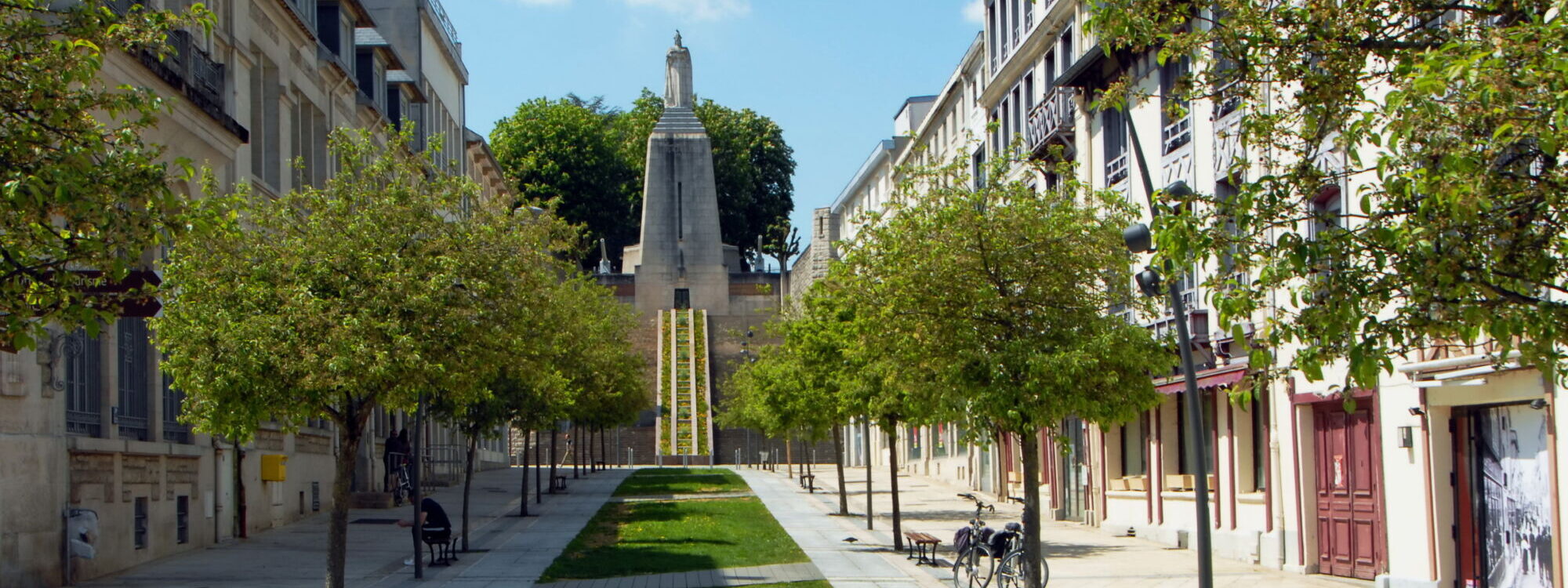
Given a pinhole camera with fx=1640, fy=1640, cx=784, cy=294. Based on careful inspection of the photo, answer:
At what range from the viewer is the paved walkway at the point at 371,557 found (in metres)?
21.0

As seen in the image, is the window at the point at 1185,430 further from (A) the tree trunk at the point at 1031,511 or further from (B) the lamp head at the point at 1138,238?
(B) the lamp head at the point at 1138,238

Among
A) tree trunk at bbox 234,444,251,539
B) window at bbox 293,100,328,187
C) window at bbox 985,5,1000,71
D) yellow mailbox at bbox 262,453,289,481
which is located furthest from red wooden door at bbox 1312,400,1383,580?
window at bbox 985,5,1000,71

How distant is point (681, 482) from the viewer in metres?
52.4

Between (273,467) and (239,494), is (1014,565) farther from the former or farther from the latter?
(273,467)

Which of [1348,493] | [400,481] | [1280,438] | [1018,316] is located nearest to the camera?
[1018,316]

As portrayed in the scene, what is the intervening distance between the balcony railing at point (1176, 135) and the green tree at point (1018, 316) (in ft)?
28.3

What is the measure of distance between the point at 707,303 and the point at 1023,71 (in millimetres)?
56221

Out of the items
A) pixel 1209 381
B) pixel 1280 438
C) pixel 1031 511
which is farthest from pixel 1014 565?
pixel 1209 381

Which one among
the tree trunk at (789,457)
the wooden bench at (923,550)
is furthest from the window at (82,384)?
the tree trunk at (789,457)

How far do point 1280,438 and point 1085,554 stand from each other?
4178mm

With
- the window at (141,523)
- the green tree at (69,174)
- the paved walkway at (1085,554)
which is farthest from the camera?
the window at (141,523)

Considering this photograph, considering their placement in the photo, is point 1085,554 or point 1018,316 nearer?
point 1018,316

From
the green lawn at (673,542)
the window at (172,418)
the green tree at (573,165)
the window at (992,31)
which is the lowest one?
the green lawn at (673,542)

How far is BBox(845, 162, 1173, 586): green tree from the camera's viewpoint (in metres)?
17.2
